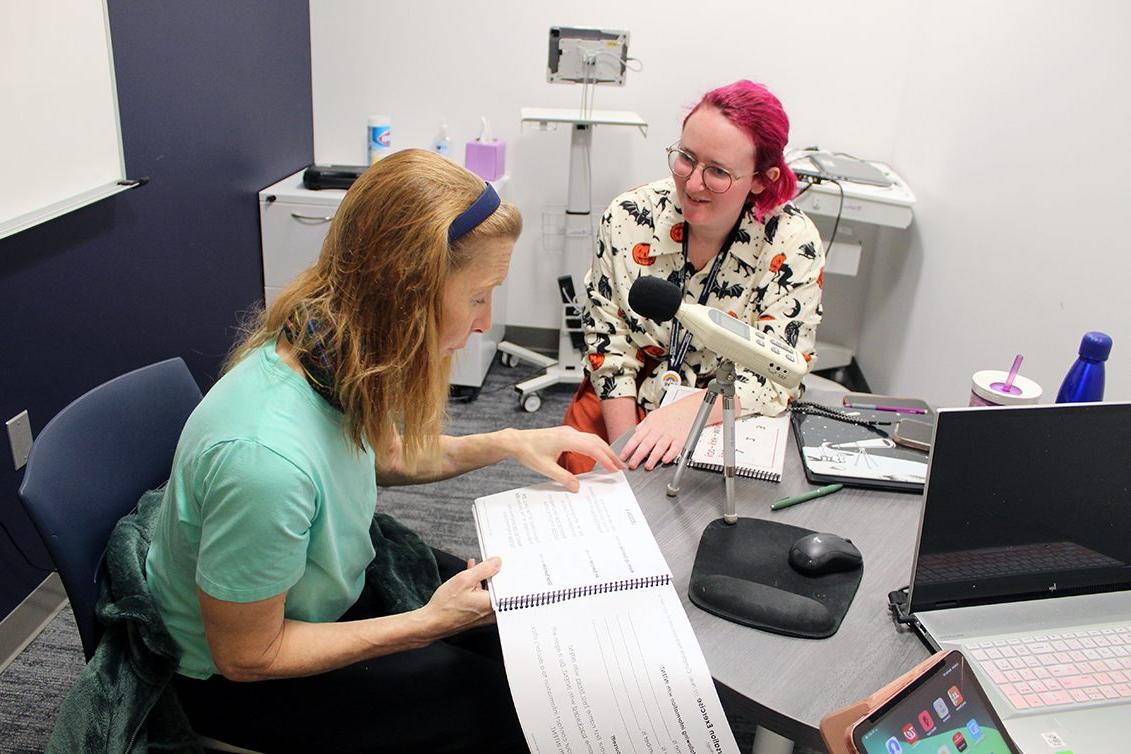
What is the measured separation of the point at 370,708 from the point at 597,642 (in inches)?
15.2

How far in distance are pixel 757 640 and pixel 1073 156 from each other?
1508mm

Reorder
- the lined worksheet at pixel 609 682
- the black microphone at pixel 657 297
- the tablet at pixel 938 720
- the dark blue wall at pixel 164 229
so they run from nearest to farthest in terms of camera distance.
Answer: the tablet at pixel 938 720 → the lined worksheet at pixel 609 682 → the black microphone at pixel 657 297 → the dark blue wall at pixel 164 229

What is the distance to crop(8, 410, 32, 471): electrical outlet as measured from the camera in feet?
6.19

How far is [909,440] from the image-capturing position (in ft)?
4.73

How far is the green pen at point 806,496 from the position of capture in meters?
1.28

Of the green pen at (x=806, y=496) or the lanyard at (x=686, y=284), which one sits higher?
the lanyard at (x=686, y=284)

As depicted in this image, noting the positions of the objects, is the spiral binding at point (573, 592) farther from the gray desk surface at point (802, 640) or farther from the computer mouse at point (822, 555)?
the computer mouse at point (822, 555)

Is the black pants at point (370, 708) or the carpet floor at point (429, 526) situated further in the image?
the carpet floor at point (429, 526)

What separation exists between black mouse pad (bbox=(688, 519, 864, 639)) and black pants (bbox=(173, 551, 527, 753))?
0.36 meters

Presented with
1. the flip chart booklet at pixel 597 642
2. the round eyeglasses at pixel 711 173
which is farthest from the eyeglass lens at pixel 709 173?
the flip chart booklet at pixel 597 642

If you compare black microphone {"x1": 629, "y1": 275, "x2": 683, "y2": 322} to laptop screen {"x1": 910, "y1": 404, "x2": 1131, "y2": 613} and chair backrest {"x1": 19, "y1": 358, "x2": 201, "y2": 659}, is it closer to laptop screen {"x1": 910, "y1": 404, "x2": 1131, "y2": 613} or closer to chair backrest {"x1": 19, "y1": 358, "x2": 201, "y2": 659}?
laptop screen {"x1": 910, "y1": 404, "x2": 1131, "y2": 613}

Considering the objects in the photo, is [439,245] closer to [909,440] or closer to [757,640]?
[757,640]

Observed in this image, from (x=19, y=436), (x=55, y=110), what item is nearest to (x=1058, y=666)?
(x=19, y=436)

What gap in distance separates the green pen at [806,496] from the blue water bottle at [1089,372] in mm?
373
